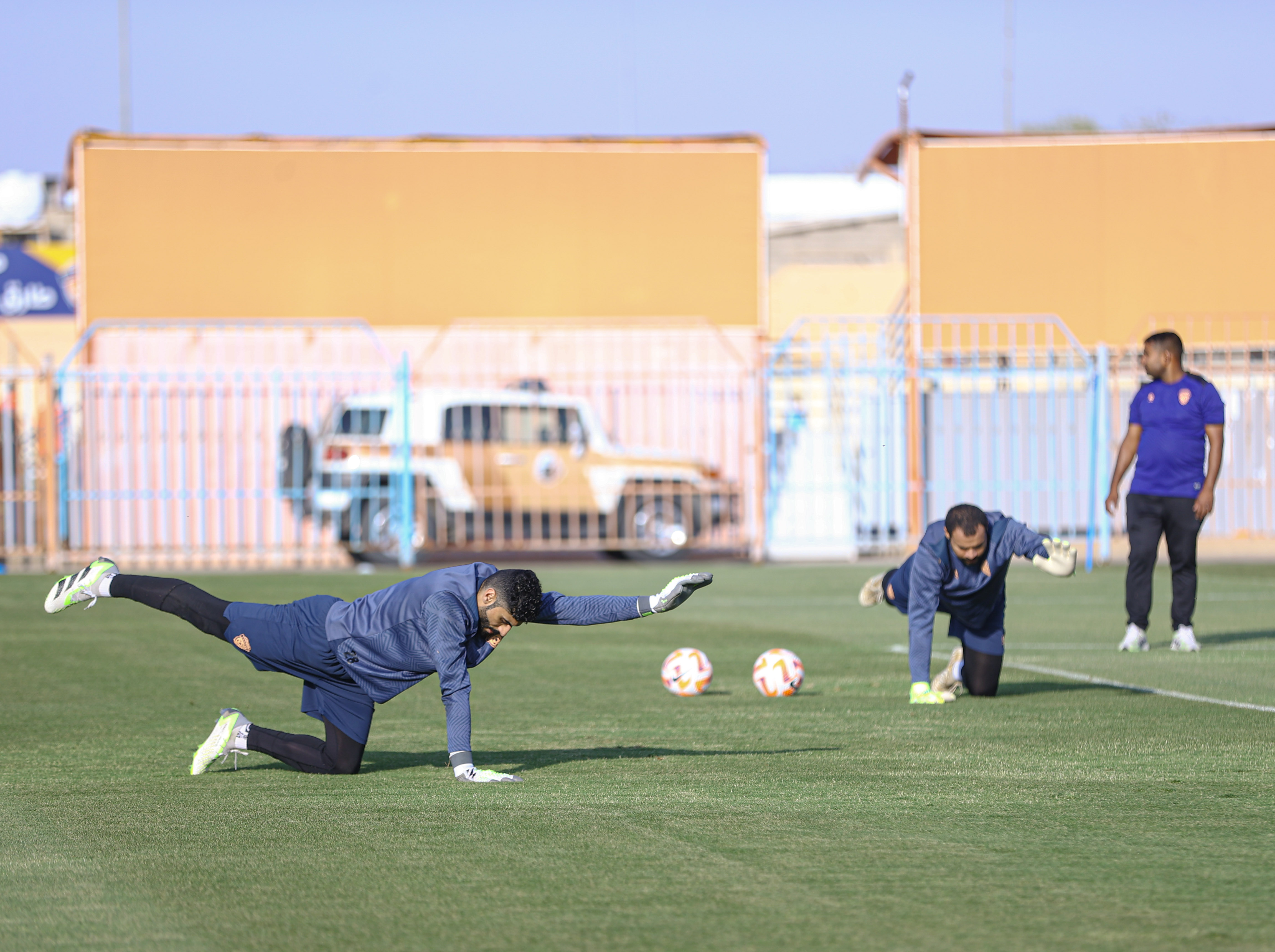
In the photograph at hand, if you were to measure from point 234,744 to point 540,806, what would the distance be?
157 centimetres

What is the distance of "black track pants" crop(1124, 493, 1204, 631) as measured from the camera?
1102 cm

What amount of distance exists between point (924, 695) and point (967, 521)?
103 cm

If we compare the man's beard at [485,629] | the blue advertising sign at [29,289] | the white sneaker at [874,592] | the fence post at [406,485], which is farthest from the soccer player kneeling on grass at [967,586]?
the blue advertising sign at [29,289]

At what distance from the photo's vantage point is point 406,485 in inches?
790

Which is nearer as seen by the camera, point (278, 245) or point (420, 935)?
point (420, 935)

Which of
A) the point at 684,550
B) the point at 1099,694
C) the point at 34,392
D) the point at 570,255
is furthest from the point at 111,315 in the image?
the point at 1099,694

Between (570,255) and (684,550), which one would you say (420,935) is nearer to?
(684,550)

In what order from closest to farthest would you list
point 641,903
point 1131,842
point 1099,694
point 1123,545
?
point 641,903, point 1131,842, point 1099,694, point 1123,545

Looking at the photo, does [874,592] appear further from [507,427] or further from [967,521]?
[507,427]

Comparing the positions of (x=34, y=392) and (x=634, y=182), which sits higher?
(x=634, y=182)

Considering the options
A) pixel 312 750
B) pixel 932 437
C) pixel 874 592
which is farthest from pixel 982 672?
pixel 932 437

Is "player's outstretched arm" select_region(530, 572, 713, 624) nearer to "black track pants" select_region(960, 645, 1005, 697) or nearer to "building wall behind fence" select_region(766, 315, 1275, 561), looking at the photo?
"black track pants" select_region(960, 645, 1005, 697)

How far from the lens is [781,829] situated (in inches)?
214

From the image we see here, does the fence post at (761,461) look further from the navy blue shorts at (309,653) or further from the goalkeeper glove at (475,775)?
the goalkeeper glove at (475,775)
